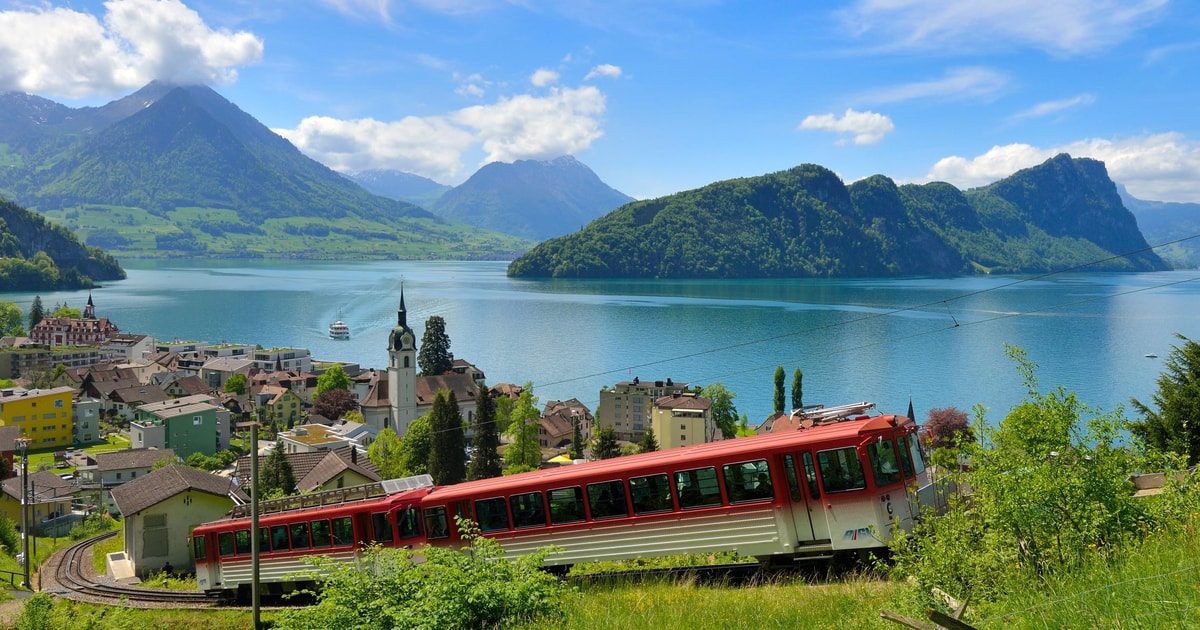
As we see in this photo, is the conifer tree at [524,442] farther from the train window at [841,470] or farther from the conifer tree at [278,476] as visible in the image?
the train window at [841,470]

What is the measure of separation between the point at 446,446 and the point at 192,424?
24000 mm

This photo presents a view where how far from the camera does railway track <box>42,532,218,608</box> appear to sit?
18094 mm

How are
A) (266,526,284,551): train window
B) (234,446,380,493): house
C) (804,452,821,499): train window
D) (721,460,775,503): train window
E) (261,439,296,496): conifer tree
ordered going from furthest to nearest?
(261,439,296,496): conifer tree
(234,446,380,493): house
(266,526,284,551): train window
(721,460,775,503): train window
(804,452,821,499): train window

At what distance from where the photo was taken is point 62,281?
179250 mm

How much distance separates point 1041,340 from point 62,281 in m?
197

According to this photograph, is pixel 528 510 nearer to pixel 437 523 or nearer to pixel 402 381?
pixel 437 523

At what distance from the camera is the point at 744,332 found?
105625mm

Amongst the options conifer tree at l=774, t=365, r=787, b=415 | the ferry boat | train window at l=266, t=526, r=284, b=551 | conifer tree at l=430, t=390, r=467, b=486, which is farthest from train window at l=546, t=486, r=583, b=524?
the ferry boat

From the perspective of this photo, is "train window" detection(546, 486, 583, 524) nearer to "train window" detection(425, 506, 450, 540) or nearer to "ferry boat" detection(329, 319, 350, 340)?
"train window" detection(425, 506, 450, 540)

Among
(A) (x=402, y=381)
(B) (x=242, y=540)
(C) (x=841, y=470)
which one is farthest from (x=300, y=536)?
(A) (x=402, y=381)

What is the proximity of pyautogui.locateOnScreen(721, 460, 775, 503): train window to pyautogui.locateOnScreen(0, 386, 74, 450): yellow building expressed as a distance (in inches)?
2396

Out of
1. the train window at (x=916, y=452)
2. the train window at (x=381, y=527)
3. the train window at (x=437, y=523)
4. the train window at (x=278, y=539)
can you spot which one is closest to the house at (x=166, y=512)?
the train window at (x=278, y=539)

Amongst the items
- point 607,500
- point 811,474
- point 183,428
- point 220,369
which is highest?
point 811,474

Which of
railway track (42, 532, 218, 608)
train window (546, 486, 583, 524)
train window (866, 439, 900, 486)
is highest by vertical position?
train window (866, 439, 900, 486)
